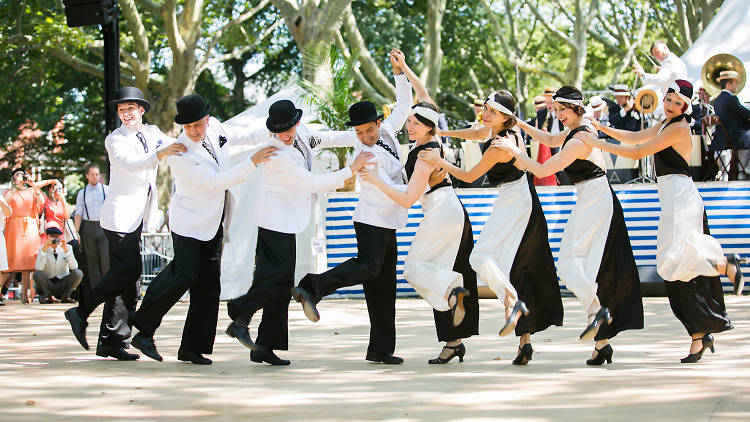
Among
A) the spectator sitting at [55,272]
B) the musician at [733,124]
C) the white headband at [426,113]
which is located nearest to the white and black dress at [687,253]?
the white headband at [426,113]

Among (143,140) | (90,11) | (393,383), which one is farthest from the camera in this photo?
(90,11)

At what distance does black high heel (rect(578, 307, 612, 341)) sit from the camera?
721 cm

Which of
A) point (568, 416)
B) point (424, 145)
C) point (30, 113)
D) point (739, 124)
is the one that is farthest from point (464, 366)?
point (30, 113)

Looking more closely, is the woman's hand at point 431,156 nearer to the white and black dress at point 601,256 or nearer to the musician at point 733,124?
the white and black dress at point 601,256

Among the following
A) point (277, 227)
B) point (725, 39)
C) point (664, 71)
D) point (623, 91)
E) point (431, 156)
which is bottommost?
point (277, 227)

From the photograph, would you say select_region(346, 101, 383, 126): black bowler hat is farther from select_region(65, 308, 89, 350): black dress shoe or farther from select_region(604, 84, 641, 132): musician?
select_region(604, 84, 641, 132): musician

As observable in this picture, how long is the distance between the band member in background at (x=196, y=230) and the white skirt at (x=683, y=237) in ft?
9.63

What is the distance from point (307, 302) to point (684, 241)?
274 cm

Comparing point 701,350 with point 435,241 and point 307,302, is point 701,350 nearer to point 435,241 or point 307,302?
point 435,241

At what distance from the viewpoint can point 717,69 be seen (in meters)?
16.6

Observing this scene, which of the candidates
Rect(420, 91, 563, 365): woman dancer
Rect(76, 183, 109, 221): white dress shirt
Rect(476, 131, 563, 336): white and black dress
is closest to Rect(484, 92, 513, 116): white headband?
Rect(420, 91, 563, 365): woman dancer

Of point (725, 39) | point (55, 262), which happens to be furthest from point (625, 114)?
point (55, 262)

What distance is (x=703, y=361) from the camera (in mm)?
7492

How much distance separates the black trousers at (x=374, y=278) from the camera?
7.58m
